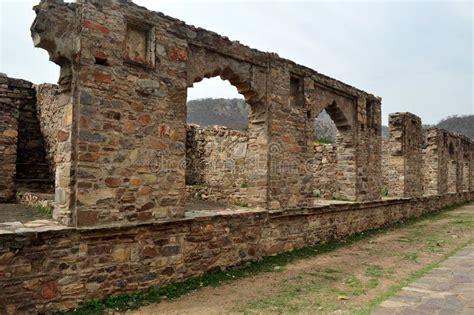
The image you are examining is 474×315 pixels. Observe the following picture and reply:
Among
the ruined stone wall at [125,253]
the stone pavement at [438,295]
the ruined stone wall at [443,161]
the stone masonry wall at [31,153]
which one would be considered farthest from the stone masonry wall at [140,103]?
the ruined stone wall at [443,161]

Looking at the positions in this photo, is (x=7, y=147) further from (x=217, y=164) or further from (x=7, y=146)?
(x=217, y=164)

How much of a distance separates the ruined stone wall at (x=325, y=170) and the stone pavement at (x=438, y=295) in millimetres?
6323

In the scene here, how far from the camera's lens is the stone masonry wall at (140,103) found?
4996mm

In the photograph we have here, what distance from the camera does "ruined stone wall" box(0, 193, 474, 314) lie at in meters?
4.42

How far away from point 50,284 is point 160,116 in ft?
8.74

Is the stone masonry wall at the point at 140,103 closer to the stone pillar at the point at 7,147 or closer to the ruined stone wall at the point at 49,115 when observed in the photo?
the stone pillar at the point at 7,147

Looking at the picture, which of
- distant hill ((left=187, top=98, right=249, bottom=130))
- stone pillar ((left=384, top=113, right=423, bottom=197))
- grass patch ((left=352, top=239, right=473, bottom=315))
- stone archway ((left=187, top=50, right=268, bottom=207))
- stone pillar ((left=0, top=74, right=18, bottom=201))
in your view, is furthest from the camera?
distant hill ((left=187, top=98, right=249, bottom=130))

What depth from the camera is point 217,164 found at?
10.4m

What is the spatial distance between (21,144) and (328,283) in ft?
31.0

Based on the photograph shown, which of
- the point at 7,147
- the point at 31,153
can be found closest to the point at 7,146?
the point at 7,147

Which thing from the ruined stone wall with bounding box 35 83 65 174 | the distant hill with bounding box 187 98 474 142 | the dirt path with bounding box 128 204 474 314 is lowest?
the dirt path with bounding box 128 204 474 314

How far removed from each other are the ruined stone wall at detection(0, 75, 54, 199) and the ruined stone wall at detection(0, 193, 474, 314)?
17.6 feet

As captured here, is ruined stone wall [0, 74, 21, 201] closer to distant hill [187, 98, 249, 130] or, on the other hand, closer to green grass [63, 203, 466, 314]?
green grass [63, 203, 466, 314]

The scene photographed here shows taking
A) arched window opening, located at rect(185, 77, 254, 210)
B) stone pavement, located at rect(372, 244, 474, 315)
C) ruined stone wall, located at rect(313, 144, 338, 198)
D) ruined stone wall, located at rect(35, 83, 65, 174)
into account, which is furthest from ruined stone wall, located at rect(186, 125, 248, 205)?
stone pavement, located at rect(372, 244, 474, 315)
